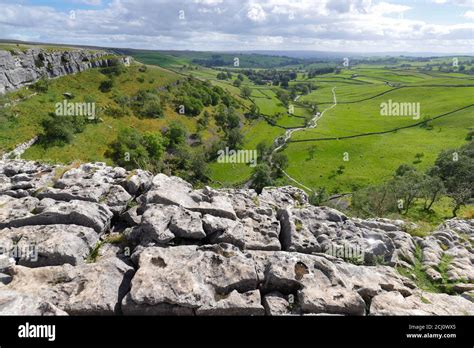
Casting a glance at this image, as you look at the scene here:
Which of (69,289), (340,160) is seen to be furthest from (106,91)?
(69,289)

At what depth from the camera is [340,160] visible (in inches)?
4589

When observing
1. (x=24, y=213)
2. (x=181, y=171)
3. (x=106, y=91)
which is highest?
(x=106, y=91)

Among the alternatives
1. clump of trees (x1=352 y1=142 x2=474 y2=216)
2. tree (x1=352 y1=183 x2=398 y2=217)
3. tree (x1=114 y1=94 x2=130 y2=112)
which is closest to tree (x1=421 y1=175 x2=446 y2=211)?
clump of trees (x1=352 y1=142 x2=474 y2=216)

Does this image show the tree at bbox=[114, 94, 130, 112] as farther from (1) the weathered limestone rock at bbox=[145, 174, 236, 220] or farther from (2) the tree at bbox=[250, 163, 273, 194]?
(1) the weathered limestone rock at bbox=[145, 174, 236, 220]

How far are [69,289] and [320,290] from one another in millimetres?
13058

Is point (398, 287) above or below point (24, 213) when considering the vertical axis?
below

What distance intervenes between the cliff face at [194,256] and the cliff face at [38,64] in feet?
278

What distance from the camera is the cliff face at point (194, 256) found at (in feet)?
47.8

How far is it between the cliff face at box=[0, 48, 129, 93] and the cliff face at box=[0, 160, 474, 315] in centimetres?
8487

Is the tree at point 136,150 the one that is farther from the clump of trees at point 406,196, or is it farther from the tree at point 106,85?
the clump of trees at point 406,196

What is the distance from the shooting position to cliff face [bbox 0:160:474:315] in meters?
14.6

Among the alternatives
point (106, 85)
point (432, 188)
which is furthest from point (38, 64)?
point (432, 188)
